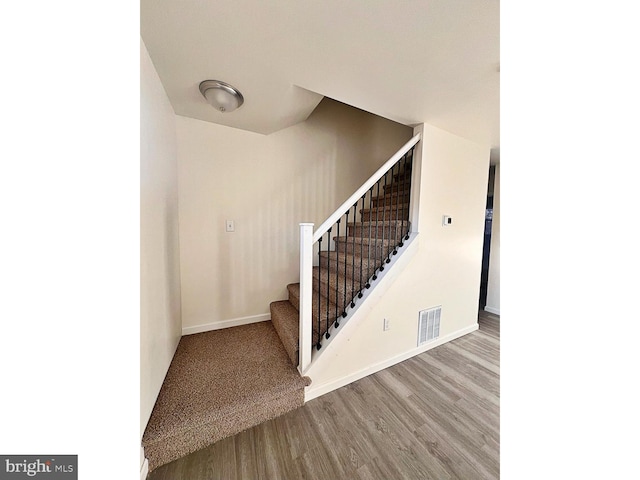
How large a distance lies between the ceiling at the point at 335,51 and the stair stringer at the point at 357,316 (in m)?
1.17

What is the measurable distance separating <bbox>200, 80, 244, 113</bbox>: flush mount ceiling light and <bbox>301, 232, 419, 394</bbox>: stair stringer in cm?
182

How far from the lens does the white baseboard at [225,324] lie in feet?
6.97

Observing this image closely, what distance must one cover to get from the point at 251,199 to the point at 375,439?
222 cm

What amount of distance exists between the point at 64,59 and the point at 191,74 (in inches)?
48.5

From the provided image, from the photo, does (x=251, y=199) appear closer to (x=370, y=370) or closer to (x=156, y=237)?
(x=156, y=237)

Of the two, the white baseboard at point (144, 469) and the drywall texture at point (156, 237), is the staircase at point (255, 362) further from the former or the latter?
the drywall texture at point (156, 237)

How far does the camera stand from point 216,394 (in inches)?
54.2

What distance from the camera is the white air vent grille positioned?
7.09 feet

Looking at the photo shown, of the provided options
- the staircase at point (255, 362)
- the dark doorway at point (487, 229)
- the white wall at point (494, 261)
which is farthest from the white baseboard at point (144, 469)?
the dark doorway at point (487, 229)

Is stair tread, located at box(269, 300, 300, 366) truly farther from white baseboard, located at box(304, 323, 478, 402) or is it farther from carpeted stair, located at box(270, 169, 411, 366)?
white baseboard, located at box(304, 323, 478, 402)

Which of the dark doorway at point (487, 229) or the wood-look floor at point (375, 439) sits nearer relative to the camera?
the wood-look floor at point (375, 439)

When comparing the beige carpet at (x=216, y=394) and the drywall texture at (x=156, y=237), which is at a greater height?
the drywall texture at (x=156, y=237)
